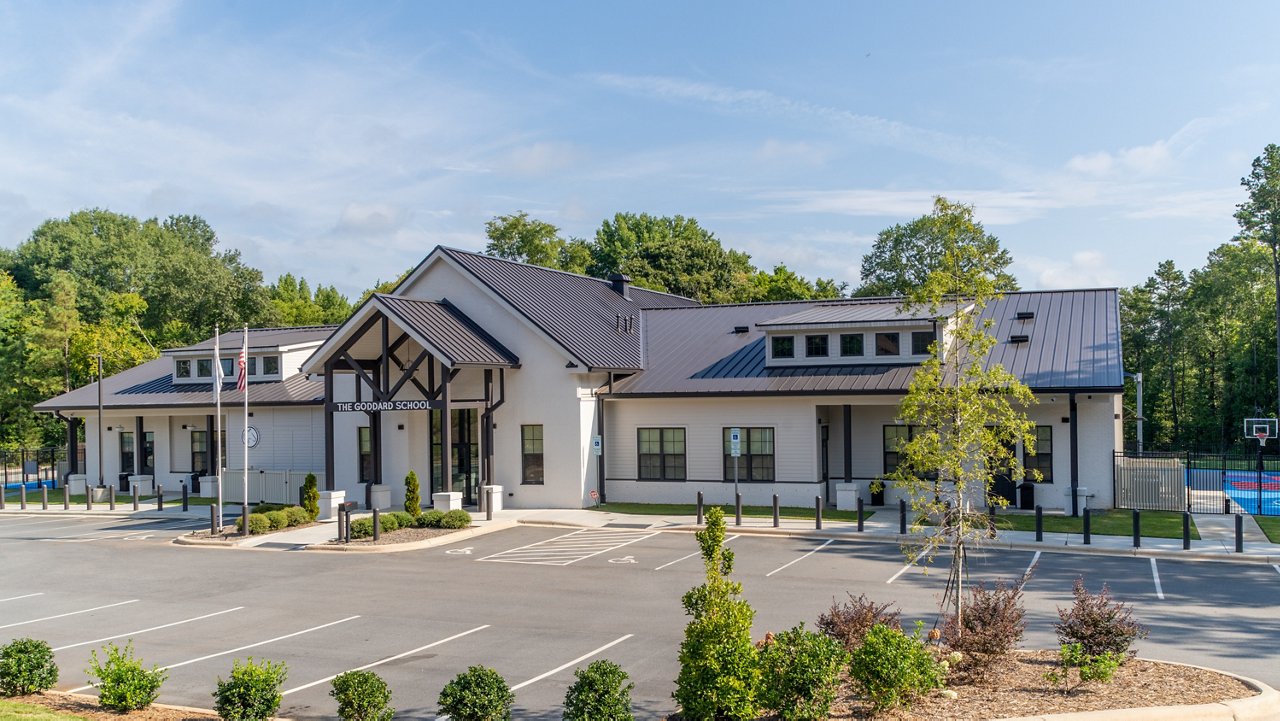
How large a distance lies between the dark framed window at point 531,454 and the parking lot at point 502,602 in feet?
17.7

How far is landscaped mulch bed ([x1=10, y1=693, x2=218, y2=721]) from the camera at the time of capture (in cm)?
1120

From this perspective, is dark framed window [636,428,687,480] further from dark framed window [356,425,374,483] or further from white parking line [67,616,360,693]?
white parking line [67,616,360,693]

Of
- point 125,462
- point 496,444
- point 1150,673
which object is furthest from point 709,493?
point 125,462

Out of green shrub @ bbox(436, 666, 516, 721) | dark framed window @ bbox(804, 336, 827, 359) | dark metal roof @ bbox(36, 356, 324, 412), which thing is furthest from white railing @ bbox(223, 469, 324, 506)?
green shrub @ bbox(436, 666, 516, 721)

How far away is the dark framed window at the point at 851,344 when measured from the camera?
1276 inches

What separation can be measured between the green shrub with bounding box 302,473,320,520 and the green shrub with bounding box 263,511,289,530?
117 centimetres

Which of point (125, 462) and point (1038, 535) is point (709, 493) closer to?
point (1038, 535)

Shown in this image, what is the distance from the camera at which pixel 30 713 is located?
1111 cm

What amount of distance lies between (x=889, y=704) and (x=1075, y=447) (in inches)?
851

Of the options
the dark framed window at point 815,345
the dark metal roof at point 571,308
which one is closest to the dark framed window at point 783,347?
the dark framed window at point 815,345

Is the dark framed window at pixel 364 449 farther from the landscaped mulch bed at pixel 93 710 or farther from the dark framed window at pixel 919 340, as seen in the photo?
A: the landscaped mulch bed at pixel 93 710

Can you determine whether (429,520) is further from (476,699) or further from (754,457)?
(476,699)

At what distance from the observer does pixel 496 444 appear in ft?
110

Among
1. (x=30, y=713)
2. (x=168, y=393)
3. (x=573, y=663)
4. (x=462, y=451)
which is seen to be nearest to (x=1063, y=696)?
(x=573, y=663)
